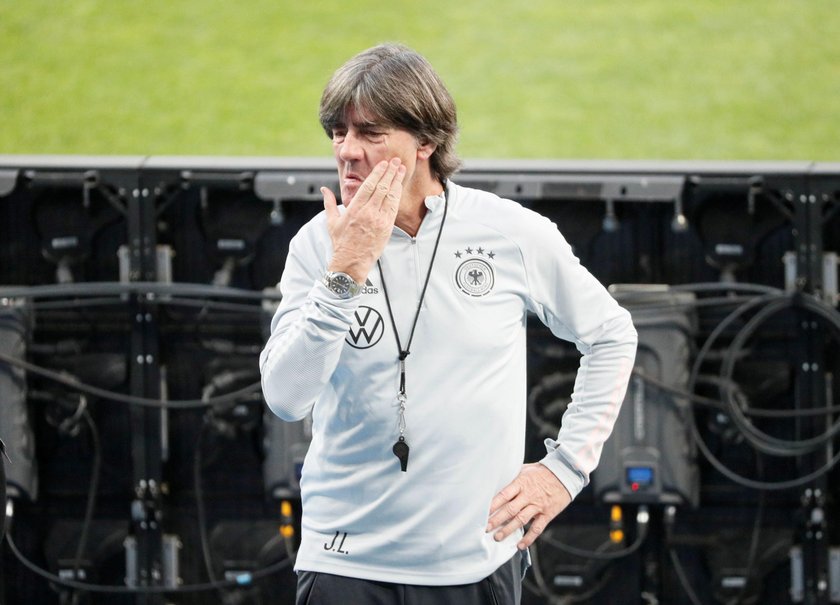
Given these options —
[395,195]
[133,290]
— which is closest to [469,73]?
[133,290]

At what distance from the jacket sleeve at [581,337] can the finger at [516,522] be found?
13 cm

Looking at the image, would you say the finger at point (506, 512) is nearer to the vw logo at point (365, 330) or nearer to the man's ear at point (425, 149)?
the vw logo at point (365, 330)

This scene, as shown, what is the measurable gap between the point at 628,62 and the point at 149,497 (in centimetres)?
857

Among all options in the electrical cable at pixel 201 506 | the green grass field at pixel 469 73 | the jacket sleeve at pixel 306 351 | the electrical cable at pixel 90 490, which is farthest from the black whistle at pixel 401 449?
the green grass field at pixel 469 73

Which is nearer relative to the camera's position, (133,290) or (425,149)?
(425,149)

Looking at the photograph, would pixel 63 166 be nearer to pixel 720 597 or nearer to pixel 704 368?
pixel 704 368

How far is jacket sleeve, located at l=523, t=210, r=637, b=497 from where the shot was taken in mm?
3131

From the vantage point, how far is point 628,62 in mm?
12922

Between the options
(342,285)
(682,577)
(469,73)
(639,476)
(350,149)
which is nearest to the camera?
(342,285)

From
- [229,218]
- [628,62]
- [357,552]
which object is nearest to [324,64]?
[628,62]

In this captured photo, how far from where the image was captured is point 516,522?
3.02 m

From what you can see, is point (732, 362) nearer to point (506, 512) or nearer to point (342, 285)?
point (506, 512)

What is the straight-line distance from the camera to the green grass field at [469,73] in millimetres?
11898

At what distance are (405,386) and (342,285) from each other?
29 cm
